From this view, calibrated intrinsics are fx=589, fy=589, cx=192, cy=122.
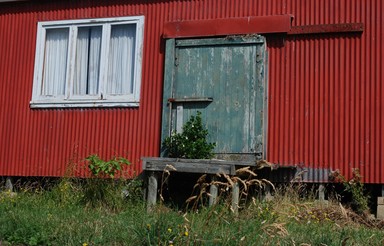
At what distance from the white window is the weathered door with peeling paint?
820 mm

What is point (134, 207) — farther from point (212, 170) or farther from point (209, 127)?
point (209, 127)

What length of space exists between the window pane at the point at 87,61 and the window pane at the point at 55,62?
312 mm

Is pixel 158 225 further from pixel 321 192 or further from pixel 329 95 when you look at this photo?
pixel 329 95

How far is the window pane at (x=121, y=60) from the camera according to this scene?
1159 centimetres

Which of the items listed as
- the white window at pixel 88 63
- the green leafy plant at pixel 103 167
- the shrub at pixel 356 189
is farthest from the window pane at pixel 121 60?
the shrub at pixel 356 189

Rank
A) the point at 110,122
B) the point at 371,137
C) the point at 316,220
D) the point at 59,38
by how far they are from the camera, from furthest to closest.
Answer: the point at 59,38 → the point at 110,122 → the point at 371,137 → the point at 316,220

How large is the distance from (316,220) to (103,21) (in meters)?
5.85

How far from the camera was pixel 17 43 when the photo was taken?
1246 cm

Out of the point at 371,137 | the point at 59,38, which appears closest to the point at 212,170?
the point at 371,137

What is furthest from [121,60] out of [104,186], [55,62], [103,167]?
[104,186]

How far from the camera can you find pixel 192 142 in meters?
10.3

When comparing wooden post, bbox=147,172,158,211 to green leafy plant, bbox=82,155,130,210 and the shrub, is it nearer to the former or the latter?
green leafy plant, bbox=82,155,130,210

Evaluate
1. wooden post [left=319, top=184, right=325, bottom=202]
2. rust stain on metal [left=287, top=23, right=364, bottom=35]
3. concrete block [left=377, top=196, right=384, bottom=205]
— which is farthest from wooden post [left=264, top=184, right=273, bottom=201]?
rust stain on metal [left=287, top=23, right=364, bottom=35]

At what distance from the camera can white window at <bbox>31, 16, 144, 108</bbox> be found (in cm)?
1159
